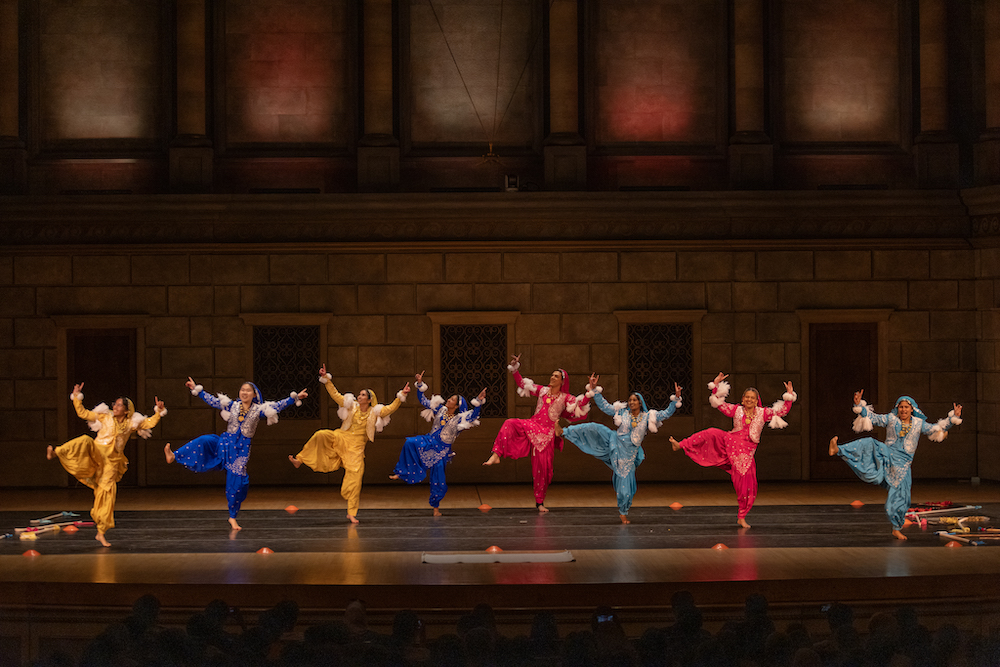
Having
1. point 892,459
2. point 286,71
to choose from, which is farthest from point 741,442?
point 286,71

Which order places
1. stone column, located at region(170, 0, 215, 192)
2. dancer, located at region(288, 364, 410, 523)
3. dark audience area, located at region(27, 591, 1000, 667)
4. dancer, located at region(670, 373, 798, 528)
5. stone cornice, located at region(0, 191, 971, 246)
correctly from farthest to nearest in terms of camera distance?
stone column, located at region(170, 0, 215, 192)
stone cornice, located at region(0, 191, 971, 246)
dancer, located at region(288, 364, 410, 523)
dancer, located at region(670, 373, 798, 528)
dark audience area, located at region(27, 591, 1000, 667)

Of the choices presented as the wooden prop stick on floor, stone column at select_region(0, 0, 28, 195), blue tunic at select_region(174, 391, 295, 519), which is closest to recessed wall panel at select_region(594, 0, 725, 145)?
blue tunic at select_region(174, 391, 295, 519)

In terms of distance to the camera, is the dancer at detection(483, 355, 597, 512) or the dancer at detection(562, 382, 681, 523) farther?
the dancer at detection(483, 355, 597, 512)

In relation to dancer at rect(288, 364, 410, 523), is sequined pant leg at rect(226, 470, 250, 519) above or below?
below

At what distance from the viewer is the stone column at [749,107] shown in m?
16.2

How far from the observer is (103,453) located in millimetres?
11648

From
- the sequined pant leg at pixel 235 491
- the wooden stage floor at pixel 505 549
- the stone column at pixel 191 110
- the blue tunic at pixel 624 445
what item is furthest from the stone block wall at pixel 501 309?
the sequined pant leg at pixel 235 491

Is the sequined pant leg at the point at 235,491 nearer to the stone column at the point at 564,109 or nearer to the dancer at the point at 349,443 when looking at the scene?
the dancer at the point at 349,443

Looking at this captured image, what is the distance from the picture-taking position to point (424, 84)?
54.3ft

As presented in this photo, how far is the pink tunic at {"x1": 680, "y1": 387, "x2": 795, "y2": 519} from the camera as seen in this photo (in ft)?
39.8

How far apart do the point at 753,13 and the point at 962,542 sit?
344 inches

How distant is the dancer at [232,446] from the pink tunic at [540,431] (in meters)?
2.61

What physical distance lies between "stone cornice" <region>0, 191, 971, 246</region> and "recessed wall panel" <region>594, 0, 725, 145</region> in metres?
1.36

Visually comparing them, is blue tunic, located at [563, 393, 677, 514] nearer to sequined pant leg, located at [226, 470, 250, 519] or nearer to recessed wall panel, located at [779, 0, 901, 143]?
sequined pant leg, located at [226, 470, 250, 519]
